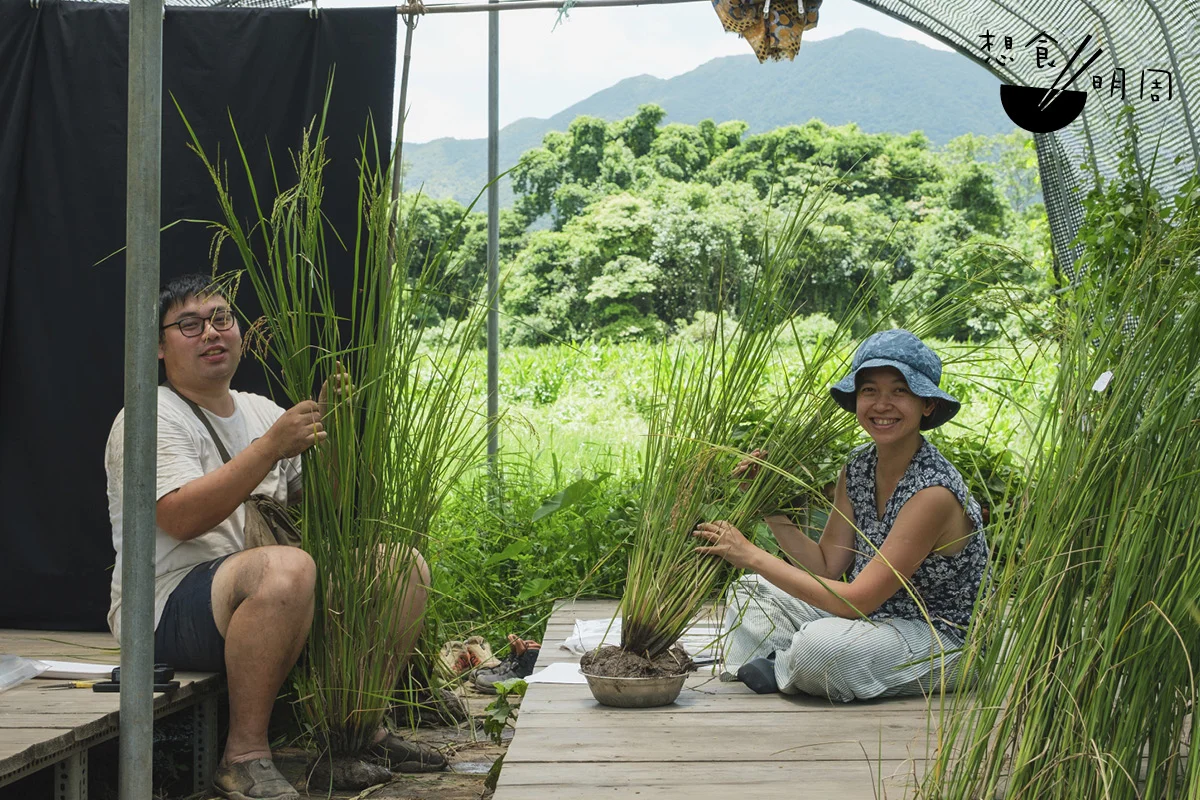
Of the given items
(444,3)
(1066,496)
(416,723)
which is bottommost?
(416,723)

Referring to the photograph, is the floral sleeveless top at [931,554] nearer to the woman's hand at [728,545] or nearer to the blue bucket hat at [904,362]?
the blue bucket hat at [904,362]

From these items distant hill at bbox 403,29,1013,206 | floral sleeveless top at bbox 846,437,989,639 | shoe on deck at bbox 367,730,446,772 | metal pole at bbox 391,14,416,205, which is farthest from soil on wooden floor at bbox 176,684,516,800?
distant hill at bbox 403,29,1013,206

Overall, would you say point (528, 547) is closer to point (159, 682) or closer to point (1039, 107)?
point (159, 682)

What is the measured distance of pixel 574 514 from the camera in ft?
16.2

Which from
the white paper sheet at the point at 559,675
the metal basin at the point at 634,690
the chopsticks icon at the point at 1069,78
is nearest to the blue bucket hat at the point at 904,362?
the metal basin at the point at 634,690

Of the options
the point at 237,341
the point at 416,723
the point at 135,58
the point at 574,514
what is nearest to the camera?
the point at 135,58

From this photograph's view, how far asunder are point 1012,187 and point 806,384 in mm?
30402

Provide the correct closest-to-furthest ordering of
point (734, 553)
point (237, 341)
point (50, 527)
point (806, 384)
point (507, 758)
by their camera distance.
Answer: point (507, 758) → point (734, 553) → point (806, 384) → point (237, 341) → point (50, 527)

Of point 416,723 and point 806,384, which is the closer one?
point 806,384

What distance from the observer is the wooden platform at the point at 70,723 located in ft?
7.75

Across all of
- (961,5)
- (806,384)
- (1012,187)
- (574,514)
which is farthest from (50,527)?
(1012,187)

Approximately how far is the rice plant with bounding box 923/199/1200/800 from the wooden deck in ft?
1.48

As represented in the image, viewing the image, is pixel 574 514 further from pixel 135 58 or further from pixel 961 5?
pixel 135 58

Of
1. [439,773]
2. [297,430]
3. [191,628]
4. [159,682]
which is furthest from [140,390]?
[439,773]
